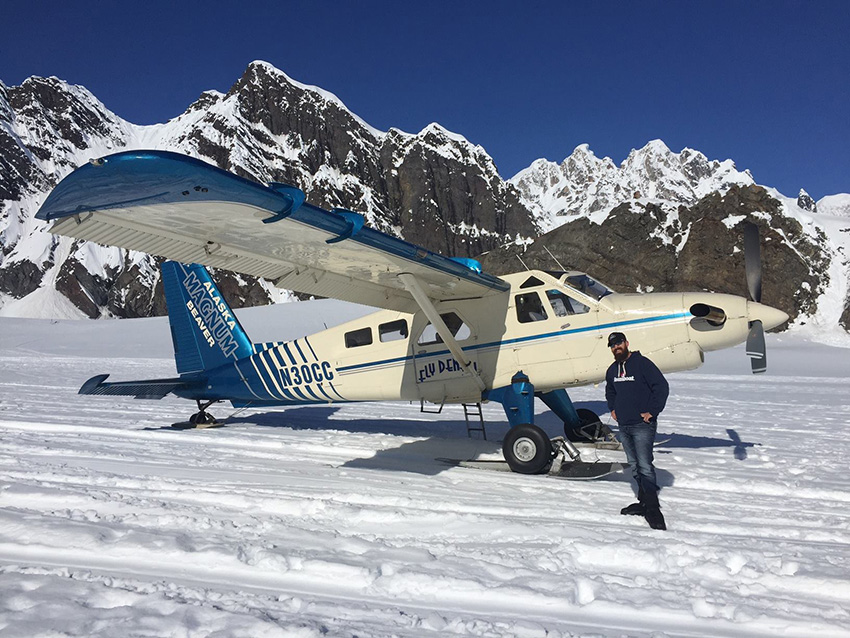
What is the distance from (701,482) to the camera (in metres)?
5.68

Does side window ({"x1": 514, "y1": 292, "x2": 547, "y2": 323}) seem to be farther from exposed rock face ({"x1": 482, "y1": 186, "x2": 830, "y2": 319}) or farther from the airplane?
exposed rock face ({"x1": 482, "y1": 186, "x2": 830, "y2": 319})

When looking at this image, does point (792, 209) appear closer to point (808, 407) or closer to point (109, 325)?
point (808, 407)

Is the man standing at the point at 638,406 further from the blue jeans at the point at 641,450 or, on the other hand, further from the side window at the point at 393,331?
the side window at the point at 393,331

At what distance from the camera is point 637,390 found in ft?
15.3

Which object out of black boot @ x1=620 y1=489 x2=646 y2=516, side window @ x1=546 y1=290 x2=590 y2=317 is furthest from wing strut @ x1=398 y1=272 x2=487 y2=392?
black boot @ x1=620 y1=489 x2=646 y2=516

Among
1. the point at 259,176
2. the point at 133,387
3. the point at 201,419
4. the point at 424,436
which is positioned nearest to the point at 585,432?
the point at 424,436

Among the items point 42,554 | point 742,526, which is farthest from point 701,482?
point 42,554

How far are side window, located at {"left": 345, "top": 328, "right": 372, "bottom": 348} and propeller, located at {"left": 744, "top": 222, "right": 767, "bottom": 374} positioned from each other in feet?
15.9

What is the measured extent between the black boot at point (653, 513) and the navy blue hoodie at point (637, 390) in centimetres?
63

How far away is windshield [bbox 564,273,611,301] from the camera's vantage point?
23.1 feet

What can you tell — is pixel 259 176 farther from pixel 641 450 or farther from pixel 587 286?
pixel 641 450

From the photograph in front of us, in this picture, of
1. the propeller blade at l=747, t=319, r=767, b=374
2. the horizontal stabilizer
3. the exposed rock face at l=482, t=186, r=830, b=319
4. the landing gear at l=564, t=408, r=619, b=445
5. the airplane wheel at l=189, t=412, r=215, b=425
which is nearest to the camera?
the propeller blade at l=747, t=319, r=767, b=374

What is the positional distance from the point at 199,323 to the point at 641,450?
7778 mm

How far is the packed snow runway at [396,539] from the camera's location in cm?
273
